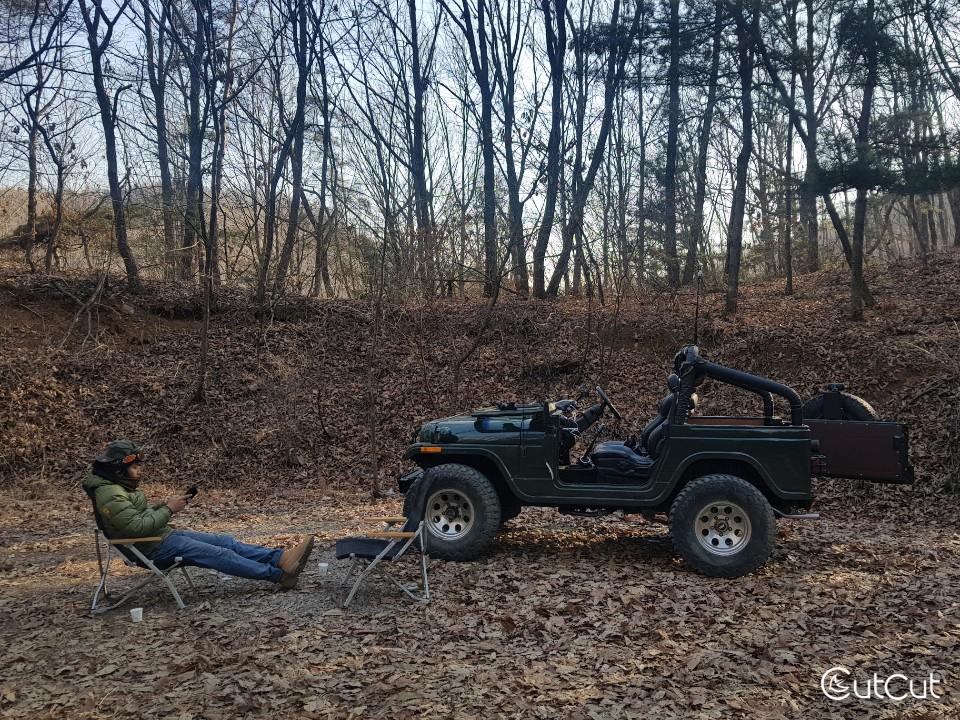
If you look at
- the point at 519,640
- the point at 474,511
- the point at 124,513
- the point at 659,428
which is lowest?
the point at 519,640

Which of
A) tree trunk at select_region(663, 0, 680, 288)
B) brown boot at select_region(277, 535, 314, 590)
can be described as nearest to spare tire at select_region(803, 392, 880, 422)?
brown boot at select_region(277, 535, 314, 590)

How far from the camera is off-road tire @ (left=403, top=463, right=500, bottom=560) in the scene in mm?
6820

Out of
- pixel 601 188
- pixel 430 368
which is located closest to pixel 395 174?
pixel 601 188

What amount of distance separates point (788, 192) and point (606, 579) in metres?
13.9

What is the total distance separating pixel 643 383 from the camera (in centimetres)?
1479

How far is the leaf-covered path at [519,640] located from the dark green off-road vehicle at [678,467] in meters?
0.44

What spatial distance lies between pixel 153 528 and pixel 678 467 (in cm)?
441

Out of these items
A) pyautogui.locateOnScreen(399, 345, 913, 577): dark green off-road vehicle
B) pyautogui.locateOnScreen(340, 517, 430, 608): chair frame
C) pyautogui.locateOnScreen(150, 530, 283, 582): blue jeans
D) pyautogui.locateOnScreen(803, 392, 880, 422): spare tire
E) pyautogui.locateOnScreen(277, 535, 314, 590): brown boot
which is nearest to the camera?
pyautogui.locateOnScreen(340, 517, 430, 608): chair frame

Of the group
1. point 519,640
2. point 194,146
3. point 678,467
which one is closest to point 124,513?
point 519,640

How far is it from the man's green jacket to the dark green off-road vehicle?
2.25 m

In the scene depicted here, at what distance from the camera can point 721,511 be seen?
6516 millimetres

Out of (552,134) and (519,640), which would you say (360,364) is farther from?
(519,640)

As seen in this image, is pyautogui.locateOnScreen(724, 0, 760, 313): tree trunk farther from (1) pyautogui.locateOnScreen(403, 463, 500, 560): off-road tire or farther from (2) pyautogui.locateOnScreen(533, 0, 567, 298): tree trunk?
(1) pyautogui.locateOnScreen(403, 463, 500, 560): off-road tire

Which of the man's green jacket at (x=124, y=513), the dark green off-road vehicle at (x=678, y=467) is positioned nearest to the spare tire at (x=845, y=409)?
the dark green off-road vehicle at (x=678, y=467)
